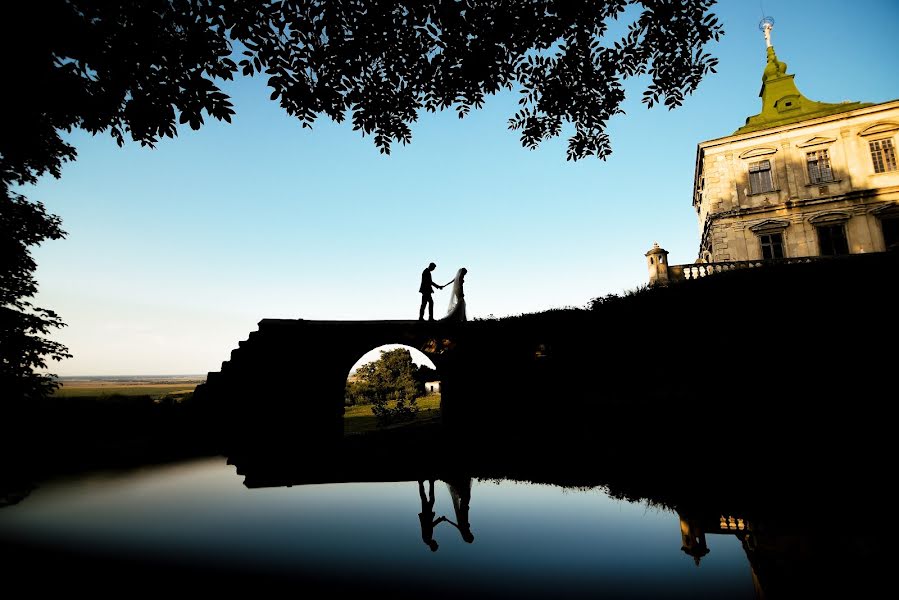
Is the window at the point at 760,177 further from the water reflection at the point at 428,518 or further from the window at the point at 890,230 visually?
the water reflection at the point at 428,518

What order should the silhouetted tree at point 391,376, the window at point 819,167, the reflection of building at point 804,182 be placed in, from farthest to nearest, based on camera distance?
the silhouetted tree at point 391,376
the window at point 819,167
the reflection of building at point 804,182

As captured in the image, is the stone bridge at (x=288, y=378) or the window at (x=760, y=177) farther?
the window at (x=760, y=177)

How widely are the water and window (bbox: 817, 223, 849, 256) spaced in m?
23.3

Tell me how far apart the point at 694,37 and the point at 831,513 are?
6.74m

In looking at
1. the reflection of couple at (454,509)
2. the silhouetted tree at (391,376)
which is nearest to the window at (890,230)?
the reflection of couple at (454,509)

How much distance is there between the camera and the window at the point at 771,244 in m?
20.9

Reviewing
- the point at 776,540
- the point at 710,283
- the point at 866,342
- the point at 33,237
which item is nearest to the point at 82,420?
the point at 33,237

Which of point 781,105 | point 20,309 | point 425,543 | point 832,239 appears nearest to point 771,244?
point 832,239

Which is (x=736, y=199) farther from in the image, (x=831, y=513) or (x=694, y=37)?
(x=831, y=513)

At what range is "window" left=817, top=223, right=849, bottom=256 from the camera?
1981 cm

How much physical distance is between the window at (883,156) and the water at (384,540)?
87.1 ft

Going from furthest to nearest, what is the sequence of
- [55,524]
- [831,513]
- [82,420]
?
[82,420] < [55,524] < [831,513]

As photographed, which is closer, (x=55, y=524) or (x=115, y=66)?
(x=115, y=66)

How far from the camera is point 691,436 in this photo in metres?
8.69
